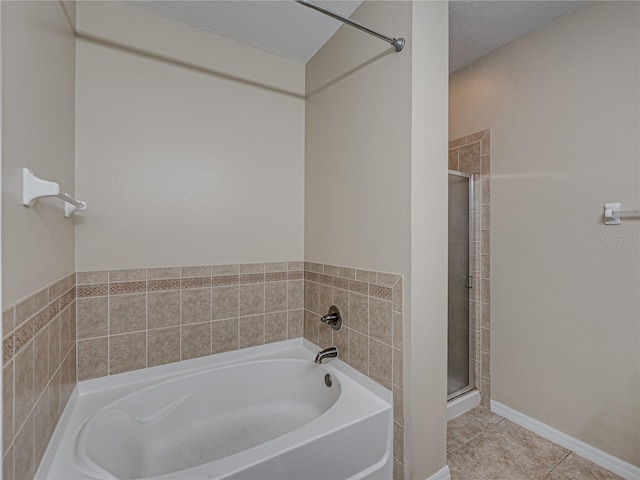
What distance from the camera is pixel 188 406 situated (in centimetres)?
171

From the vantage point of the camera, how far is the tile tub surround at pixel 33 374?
0.76m

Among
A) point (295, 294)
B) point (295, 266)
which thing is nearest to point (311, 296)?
point (295, 294)

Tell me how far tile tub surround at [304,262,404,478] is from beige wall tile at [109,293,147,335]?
41.3 inches

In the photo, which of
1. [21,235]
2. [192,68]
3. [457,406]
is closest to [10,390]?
[21,235]

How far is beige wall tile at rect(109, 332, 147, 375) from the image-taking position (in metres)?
1.65

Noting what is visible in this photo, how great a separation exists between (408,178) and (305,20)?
3.99ft

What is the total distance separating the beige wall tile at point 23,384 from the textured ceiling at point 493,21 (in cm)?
245

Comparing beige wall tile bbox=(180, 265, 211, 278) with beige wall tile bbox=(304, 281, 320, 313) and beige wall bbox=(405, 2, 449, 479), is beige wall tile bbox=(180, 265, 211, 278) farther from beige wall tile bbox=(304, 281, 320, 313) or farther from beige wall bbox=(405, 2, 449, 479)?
beige wall bbox=(405, 2, 449, 479)

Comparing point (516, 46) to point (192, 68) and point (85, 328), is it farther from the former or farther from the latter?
point (85, 328)

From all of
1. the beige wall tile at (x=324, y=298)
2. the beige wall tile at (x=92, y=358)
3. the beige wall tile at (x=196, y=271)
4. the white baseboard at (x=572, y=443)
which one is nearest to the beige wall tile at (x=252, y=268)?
the beige wall tile at (x=196, y=271)

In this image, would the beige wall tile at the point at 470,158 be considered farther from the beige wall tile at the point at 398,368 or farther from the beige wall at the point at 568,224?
the beige wall tile at the point at 398,368

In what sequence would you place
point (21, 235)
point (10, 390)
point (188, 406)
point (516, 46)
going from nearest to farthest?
point (10, 390) → point (21, 235) → point (188, 406) → point (516, 46)

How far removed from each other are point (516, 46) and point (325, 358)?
7.87ft

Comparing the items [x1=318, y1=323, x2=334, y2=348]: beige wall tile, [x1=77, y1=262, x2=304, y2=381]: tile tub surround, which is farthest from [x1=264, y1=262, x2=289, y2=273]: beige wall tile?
[x1=318, y1=323, x2=334, y2=348]: beige wall tile
